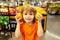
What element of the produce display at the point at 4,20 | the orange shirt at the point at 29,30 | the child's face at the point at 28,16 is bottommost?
the produce display at the point at 4,20

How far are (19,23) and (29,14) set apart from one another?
171 millimetres

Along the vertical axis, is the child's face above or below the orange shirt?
above

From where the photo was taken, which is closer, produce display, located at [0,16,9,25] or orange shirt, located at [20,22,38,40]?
orange shirt, located at [20,22,38,40]

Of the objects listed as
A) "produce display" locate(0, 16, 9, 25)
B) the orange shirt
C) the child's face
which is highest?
the child's face

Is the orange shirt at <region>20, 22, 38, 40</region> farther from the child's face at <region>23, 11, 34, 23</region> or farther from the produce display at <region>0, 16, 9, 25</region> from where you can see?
the produce display at <region>0, 16, 9, 25</region>

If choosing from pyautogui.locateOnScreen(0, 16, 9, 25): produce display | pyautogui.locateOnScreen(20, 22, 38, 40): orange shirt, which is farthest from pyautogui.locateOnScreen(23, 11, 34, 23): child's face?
pyautogui.locateOnScreen(0, 16, 9, 25): produce display

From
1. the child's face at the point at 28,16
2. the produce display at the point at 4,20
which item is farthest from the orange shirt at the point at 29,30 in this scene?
the produce display at the point at 4,20

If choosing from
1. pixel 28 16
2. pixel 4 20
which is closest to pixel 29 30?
A: pixel 28 16

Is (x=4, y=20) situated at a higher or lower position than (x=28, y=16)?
lower

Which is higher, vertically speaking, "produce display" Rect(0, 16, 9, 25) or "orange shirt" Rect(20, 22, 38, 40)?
"orange shirt" Rect(20, 22, 38, 40)

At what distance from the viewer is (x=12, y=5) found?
5426 mm

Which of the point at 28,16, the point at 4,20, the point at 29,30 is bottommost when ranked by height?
the point at 4,20

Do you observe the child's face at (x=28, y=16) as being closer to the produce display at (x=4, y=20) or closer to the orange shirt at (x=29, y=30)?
the orange shirt at (x=29, y=30)

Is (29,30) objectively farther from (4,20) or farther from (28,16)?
(4,20)
